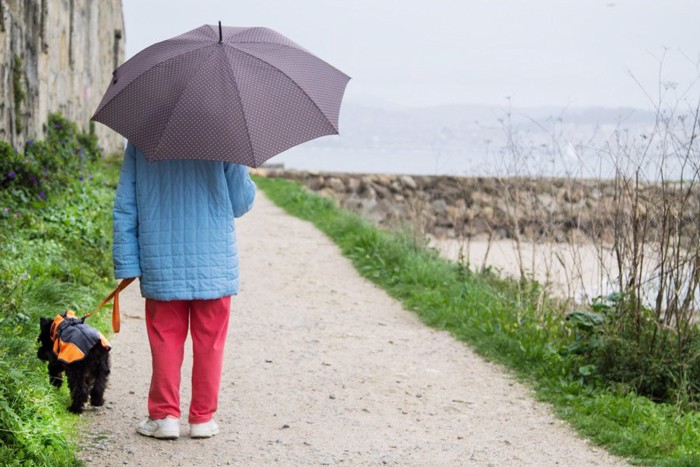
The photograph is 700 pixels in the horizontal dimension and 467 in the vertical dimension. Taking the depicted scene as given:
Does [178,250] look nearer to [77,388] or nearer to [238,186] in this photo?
[238,186]

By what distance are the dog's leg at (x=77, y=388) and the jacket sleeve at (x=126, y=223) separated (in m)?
0.66

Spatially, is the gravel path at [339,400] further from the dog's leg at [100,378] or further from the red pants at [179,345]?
the red pants at [179,345]

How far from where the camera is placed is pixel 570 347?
22.8 ft

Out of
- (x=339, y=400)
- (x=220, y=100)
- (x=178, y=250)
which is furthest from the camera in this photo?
(x=339, y=400)

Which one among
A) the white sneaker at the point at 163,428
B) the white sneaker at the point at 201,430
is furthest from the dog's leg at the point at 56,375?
the white sneaker at the point at 201,430

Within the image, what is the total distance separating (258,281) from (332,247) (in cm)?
277

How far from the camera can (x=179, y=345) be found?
16.4 feet

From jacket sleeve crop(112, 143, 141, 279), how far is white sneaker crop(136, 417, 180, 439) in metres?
0.77

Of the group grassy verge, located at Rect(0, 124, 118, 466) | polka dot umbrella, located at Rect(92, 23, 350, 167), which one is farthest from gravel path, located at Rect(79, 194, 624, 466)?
polka dot umbrella, located at Rect(92, 23, 350, 167)

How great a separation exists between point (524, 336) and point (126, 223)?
361 centimetres

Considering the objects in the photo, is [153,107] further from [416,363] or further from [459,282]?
[459,282]

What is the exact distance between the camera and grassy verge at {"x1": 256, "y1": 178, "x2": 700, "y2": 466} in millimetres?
5469

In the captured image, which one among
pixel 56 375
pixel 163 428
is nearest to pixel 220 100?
pixel 163 428

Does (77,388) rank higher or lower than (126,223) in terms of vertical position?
lower
